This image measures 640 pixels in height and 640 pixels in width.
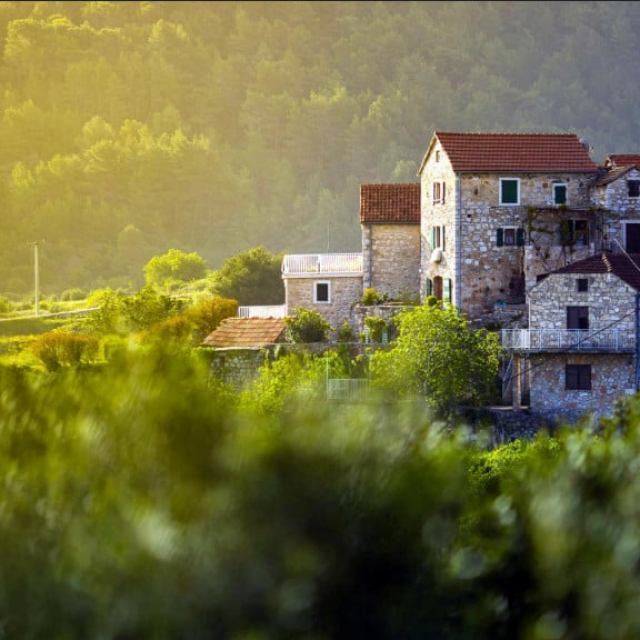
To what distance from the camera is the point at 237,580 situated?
1130 centimetres

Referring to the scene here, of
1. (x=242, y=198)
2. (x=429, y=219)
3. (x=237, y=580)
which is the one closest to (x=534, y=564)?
(x=237, y=580)

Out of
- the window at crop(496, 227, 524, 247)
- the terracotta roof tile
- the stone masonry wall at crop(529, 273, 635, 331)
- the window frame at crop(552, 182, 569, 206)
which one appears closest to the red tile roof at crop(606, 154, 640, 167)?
the terracotta roof tile

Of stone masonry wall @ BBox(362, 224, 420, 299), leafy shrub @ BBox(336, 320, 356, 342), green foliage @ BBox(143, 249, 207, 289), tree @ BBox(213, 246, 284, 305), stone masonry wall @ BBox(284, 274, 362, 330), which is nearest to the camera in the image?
leafy shrub @ BBox(336, 320, 356, 342)

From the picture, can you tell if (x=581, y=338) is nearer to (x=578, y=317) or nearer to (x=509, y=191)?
(x=578, y=317)

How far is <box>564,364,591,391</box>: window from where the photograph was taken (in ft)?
135

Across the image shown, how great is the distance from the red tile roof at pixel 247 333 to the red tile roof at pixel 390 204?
5199mm

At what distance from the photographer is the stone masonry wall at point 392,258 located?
160 feet

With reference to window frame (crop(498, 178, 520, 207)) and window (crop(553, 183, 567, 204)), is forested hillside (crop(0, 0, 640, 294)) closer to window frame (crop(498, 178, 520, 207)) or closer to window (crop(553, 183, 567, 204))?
window frame (crop(498, 178, 520, 207))

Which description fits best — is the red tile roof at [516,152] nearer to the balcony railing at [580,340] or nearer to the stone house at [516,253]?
the stone house at [516,253]

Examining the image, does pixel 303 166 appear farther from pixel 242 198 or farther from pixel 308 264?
pixel 308 264

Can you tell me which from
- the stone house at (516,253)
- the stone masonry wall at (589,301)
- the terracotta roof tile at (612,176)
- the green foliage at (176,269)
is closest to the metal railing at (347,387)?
the stone house at (516,253)

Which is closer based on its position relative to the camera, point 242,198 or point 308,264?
point 308,264

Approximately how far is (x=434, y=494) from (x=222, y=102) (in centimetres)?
18214

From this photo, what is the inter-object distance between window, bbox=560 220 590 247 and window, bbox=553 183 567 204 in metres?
0.86
